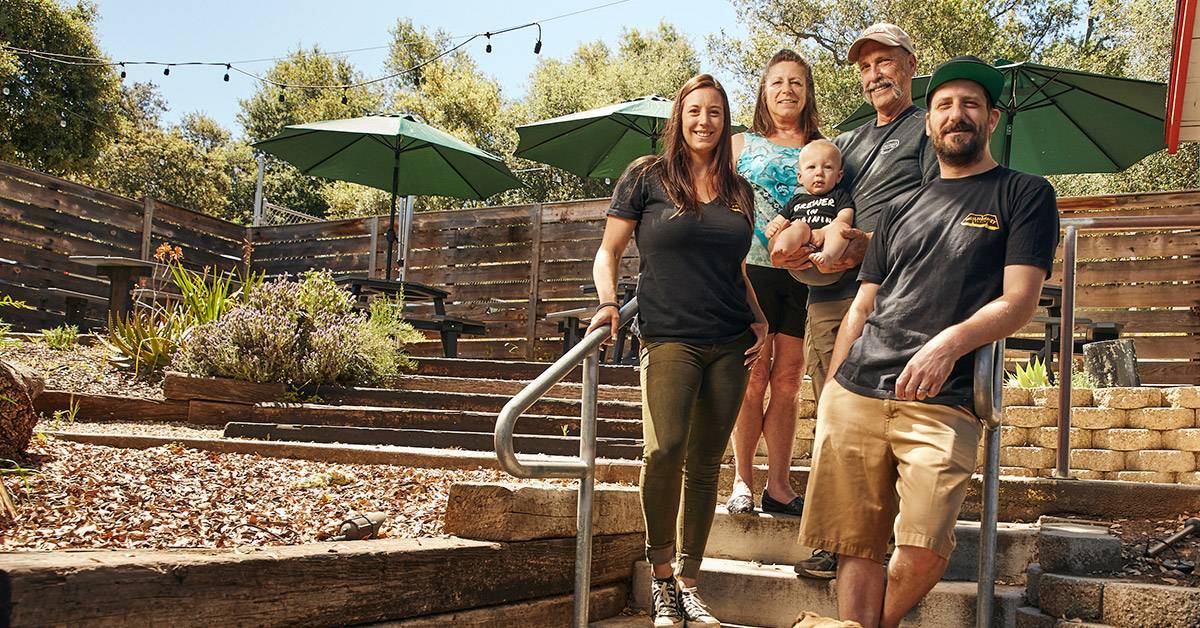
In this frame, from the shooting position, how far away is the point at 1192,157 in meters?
13.8

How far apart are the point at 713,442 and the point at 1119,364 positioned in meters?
3.36

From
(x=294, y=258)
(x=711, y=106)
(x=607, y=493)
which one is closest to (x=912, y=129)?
(x=711, y=106)

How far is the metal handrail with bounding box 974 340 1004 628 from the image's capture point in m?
2.32

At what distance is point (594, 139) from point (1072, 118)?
13.7 feet

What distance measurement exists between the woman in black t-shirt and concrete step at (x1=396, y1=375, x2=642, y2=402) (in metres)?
2.88

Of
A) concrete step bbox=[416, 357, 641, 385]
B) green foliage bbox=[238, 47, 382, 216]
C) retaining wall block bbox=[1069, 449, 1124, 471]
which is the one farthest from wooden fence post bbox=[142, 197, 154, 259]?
green foliage bbox=[238, 47, 382, 216]

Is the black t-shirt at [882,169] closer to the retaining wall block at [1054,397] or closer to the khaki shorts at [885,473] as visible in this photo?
the khaki shorts at [885,473]

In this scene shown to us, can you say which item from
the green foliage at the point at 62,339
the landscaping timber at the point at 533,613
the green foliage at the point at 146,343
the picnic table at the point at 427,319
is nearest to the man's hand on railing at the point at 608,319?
the landscaping timber at the point at 533,613

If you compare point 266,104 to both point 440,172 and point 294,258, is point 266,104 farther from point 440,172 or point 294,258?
point 440,172

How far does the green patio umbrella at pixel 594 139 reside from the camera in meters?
9.16

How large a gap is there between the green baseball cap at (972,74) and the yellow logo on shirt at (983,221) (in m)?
0.32

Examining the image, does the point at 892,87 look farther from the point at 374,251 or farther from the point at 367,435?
the point at 374,251

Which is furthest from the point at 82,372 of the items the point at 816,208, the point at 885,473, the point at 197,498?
the point at 885,473

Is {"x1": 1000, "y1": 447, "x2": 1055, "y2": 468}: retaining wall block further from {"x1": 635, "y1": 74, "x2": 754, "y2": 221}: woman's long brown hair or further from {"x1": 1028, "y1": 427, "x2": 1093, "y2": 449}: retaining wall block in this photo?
{"x1": 635, "y1": 74, "x2": 754, "y2": 221}: woman's long brown hair
